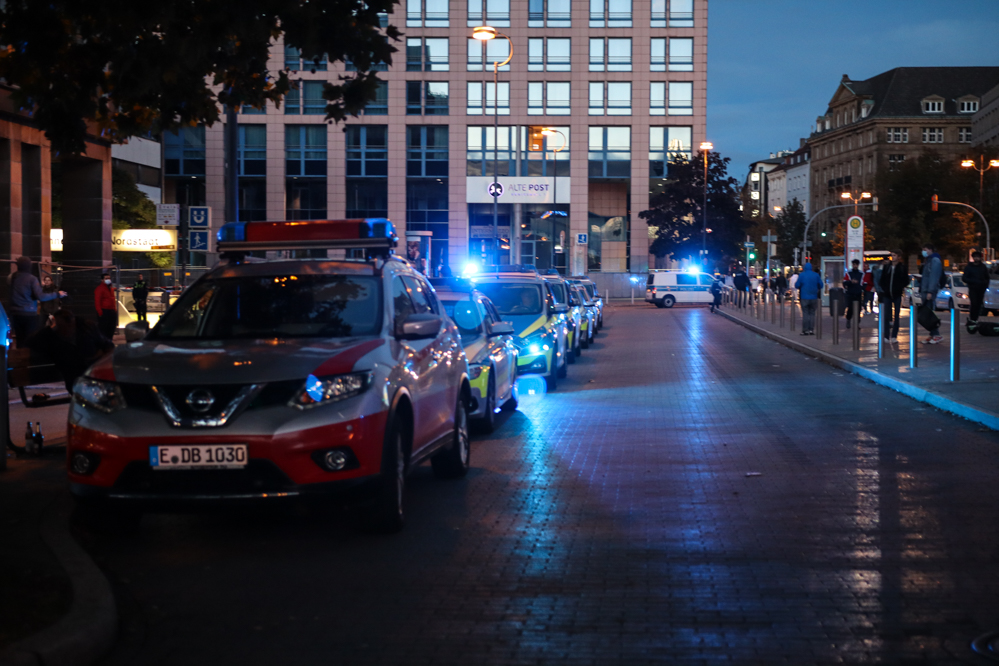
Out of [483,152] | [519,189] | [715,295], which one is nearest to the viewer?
[715,295]

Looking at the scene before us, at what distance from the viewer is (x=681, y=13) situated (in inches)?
2778

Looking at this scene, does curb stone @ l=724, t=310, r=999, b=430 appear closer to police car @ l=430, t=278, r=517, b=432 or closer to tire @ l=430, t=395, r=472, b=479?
police car @ l=430, t=278, r=517, b=432

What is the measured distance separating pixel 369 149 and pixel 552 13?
1349cm

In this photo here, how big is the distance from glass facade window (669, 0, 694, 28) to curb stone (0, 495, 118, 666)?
68.3 meters

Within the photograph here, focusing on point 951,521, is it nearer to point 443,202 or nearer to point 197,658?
point 197,658

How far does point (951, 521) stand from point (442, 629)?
3.87 meters

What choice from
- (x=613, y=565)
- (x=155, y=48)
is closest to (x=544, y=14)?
(x=155, y=48)

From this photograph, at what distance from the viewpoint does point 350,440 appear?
658 centimetres

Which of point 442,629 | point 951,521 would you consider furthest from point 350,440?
point 951,521

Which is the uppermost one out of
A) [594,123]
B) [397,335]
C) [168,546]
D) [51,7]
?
[594,123]

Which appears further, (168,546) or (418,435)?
(418,435)

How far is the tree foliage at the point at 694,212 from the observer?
72688 millimetres

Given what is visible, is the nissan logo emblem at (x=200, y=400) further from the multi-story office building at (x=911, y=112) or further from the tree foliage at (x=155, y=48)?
the multi-story office building at (x=911, y=112)

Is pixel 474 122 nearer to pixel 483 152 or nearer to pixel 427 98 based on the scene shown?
pixel 483 152
